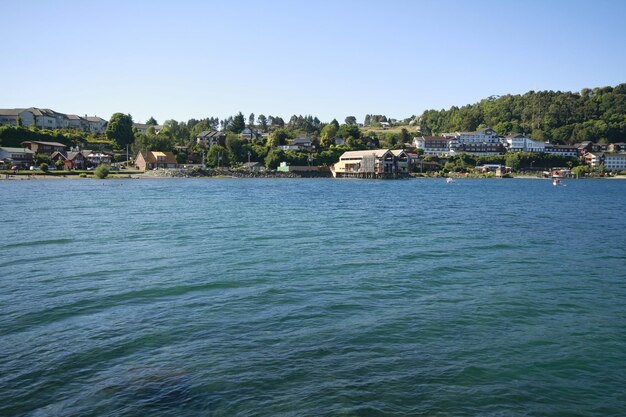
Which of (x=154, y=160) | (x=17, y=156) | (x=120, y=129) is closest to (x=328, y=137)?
(x=154, y=160)

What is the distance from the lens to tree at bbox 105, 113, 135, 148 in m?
108

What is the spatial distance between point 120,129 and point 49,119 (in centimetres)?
2842

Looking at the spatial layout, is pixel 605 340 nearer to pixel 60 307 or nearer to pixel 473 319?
pixel 473 319

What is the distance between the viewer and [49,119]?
122062 mm

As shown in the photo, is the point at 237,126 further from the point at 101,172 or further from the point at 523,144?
the point at 523,144

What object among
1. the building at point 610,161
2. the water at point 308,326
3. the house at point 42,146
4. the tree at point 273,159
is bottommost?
the water at point 308,326

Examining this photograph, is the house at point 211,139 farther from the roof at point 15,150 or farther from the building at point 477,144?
the building at point 477,144

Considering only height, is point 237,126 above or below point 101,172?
above

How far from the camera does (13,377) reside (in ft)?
25.4

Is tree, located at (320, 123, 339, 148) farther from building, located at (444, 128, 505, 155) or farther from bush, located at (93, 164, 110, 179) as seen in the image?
bush, located at (93, 164, 110, 179)

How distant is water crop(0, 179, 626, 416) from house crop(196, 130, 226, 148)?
107 meters

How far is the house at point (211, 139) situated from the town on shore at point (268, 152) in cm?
32

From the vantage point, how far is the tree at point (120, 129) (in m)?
108

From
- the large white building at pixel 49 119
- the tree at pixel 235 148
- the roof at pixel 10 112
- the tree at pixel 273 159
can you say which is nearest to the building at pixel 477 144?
the tree at pixel 273 159
